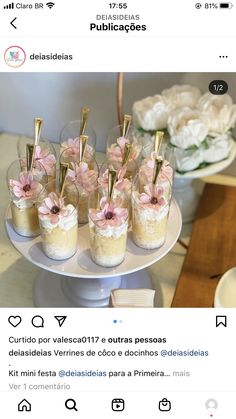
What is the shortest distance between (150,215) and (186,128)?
13cm

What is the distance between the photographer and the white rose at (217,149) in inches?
24.0

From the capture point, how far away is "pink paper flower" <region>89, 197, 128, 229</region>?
1.62 ft

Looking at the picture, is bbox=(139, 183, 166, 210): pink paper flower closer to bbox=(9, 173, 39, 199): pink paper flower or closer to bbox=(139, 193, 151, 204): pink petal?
bbox=(139, 193, 151, 204): pink petal

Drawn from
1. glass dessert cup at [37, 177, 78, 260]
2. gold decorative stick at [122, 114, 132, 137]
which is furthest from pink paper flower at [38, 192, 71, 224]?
gold decorative stick at [122, 114, 132, 137]

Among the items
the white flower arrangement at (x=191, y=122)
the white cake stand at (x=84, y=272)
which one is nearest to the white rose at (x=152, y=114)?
Answer: the white flower arrangement at (x=191, y=122)

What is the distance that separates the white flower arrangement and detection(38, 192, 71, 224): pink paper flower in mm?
168
